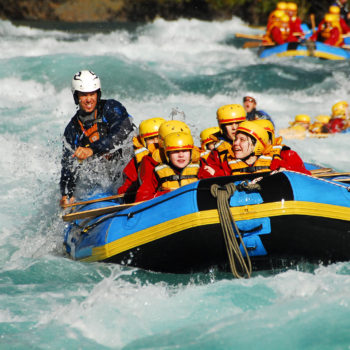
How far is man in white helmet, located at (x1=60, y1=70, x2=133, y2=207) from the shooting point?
6090 mm

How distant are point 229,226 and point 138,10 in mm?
21862

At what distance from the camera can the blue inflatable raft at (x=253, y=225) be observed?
435 cm

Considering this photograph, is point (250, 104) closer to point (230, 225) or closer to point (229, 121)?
point (229, 121)

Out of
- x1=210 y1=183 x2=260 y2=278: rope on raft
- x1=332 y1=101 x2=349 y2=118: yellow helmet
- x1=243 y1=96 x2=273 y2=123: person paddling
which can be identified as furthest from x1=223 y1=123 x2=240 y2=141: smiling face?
x1=332 y1=101 x2=349 y2=118: yellow helmet

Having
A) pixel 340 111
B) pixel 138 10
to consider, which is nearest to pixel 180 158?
pixel 340 111

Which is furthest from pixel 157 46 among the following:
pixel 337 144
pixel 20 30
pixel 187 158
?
pixel 187 158

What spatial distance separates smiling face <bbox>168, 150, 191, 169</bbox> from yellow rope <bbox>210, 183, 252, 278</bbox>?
613 millimetres

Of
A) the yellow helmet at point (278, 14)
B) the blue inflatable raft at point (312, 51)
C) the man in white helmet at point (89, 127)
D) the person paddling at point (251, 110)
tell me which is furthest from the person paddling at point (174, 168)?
the yellow helmet at point (278, 14)

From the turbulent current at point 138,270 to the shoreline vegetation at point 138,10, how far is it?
799cm

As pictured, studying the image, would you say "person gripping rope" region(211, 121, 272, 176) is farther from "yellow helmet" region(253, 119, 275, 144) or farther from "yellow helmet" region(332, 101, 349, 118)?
"yellow helmet" region(332, 101, 349, 118)

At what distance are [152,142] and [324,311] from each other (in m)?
2.75

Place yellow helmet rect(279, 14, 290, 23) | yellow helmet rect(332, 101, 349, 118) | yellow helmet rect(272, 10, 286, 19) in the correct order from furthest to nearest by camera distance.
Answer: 1. yellow helmet rect(272, 10, 286, 19)
2. yellow helmet rect(279, 14, 290, 23)
3. yellow helmet rect(332, 101, 349, 118)

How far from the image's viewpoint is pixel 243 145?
196 inches

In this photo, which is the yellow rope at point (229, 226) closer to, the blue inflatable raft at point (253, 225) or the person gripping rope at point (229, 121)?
the blue inflatable raft at point (253, 225)
